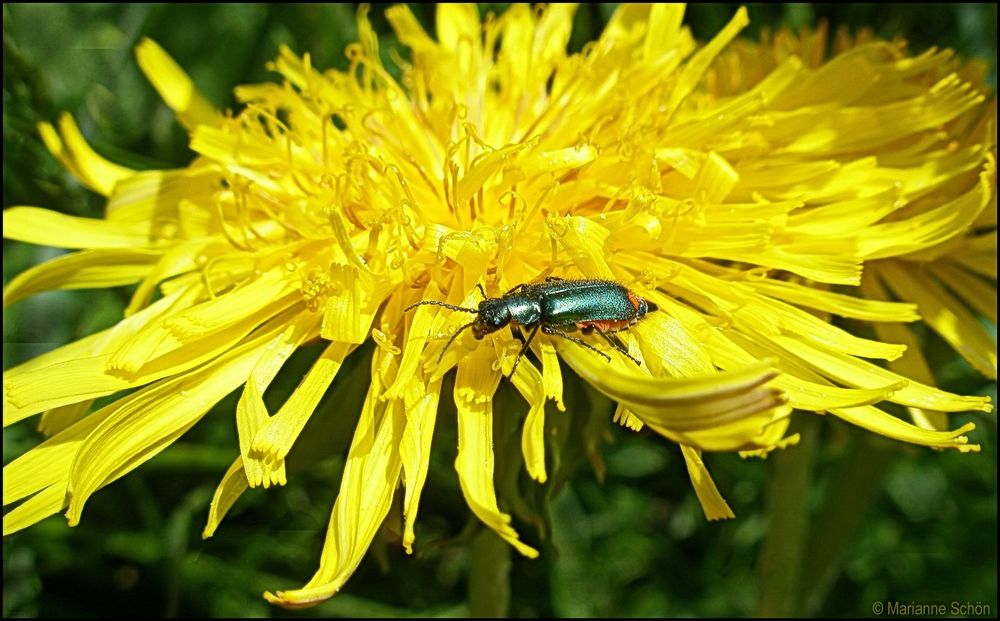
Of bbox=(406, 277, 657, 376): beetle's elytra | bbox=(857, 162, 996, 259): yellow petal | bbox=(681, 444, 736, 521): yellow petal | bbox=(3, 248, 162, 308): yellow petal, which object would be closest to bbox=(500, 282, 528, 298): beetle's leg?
bbox=(406, 277, 657, 376): beetle's elytra

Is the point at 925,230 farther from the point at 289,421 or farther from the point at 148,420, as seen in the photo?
the point at 148,420

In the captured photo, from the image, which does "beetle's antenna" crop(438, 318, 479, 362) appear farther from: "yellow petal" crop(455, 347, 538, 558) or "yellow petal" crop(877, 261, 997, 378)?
"yellow petal" crop(877, 261, 997, 378)

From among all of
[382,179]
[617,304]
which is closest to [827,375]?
[617,304]

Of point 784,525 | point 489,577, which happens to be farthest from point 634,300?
point 784,525

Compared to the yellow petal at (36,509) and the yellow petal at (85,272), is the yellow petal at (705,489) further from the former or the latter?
the yellow petal at (85,272)

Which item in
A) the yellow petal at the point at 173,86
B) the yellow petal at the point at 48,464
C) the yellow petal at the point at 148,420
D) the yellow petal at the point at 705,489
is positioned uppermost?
the yellow petal at the point at 173,86

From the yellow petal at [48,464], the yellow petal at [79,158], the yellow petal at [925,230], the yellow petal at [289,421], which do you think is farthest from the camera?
the yellow petal at [79,158]

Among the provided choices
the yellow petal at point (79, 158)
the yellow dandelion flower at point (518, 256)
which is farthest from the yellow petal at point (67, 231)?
the yellow petal at point (79, 158)
